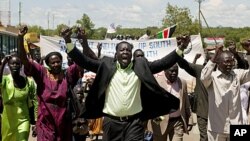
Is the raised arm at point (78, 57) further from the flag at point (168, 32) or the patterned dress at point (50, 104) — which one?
the flag at point (168, 32)

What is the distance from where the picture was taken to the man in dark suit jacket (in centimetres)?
605

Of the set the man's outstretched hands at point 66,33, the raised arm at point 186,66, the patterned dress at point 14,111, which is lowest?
the patterned dress at point 14,111

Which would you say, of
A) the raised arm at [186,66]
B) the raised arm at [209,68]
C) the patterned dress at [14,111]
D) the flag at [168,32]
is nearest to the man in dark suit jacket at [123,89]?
the raised arm at [209,68]

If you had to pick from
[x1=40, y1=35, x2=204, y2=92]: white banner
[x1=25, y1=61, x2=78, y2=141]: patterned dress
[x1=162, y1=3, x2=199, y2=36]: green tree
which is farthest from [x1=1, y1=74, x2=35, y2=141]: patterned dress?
[x1=162, y1=3, x2=199, y2=36]: green tree

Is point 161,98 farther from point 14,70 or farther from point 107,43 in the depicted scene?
point 107,43

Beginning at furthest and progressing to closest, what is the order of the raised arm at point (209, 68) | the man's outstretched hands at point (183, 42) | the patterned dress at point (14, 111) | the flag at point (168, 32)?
the flag at point (168, 32) → the patterned dress at point (14, 111) → the raised arm at point (209, 68) → the man's outstretched hands at point (183, 42)

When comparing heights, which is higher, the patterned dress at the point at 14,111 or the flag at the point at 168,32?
the flag at the point at 168,32

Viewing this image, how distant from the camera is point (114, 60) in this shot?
6.30m

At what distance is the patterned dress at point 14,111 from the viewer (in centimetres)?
746

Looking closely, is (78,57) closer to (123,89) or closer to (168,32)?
(123,89)

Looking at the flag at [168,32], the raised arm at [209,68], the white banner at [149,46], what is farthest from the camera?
the flag at [168,32]

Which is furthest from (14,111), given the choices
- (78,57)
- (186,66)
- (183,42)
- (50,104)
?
(183,42)

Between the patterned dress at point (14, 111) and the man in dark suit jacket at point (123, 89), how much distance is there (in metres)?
1.52

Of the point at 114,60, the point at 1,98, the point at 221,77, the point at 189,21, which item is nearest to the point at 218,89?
the point at 221,77
